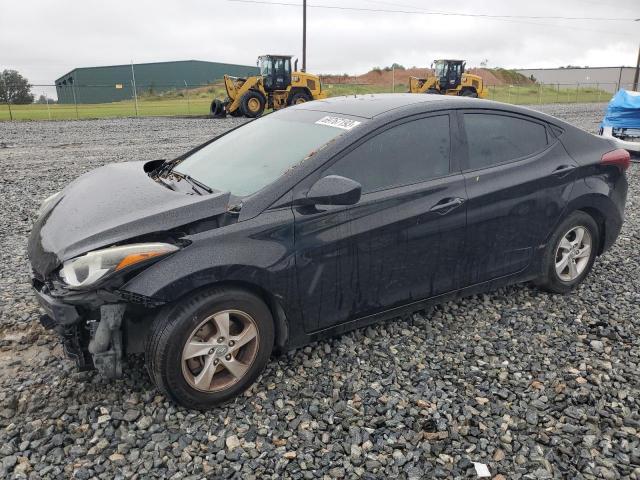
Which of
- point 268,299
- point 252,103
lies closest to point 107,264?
point 268,299

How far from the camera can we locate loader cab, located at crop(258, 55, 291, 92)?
22.4 meters

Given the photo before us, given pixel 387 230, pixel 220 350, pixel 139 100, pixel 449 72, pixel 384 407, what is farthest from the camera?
pixel 139 100

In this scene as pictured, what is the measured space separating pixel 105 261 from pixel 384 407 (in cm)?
167

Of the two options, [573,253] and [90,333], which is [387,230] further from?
[573,253]

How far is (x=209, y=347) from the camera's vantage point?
2.72 m

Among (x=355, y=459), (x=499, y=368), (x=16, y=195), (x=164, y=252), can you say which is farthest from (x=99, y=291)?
(x=16, y=195)

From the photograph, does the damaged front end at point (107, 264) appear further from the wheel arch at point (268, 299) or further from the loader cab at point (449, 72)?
the loader cab at point (449, 72)

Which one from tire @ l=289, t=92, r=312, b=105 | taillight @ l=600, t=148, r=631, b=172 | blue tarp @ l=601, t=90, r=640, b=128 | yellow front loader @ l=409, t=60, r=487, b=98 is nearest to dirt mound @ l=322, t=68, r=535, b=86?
yellow front loader @ l=409, t=60, r=487, b=98

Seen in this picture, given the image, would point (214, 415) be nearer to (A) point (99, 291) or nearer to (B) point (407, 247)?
(A) point (99, 291)

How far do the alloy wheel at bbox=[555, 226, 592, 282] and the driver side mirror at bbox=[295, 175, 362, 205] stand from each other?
2.10 metres

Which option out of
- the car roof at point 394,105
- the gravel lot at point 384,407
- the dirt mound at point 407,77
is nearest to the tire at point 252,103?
the car roof at point 394,105

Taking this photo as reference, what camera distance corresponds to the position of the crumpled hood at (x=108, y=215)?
2633 millimetres

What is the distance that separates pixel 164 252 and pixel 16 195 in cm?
630

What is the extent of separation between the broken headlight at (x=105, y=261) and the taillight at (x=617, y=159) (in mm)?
3455
